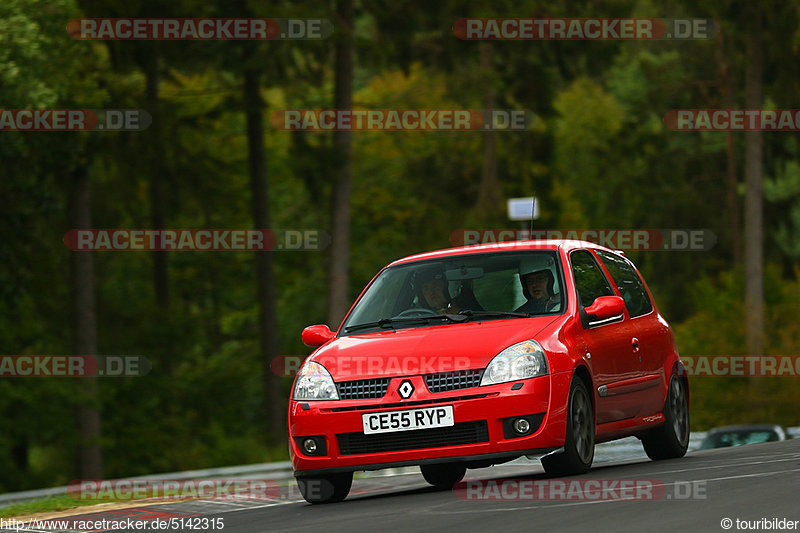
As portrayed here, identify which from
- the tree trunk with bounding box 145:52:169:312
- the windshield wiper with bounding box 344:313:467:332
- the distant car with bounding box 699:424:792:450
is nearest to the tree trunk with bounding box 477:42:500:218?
the tree trunk with bounding box 145:52:169:312

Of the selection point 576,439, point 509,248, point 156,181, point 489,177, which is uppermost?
point 489,177

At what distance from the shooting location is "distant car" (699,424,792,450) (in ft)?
67.0

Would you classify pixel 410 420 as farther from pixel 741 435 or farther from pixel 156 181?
pixel 156 181

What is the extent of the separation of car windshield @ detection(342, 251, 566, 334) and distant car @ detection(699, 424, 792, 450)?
392 inches

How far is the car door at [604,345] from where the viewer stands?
10.7m

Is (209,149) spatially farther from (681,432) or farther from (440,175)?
(681,432)

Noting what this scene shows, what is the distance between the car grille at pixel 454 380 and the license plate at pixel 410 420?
13 centimetres

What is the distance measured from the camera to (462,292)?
11078 mm

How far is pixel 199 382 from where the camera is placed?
42.4 m

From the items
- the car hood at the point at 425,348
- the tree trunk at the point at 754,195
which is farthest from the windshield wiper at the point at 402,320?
the tree trunk at the point at 754,195

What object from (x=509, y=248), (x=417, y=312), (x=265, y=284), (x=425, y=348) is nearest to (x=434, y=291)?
(x=417, y=312)

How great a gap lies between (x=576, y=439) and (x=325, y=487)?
6.17 feet

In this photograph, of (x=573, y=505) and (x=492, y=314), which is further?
(x=492, y=314)

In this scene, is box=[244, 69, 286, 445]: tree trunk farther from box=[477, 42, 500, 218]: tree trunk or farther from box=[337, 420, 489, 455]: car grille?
box=[337, 420, 489, 455]: car grille
